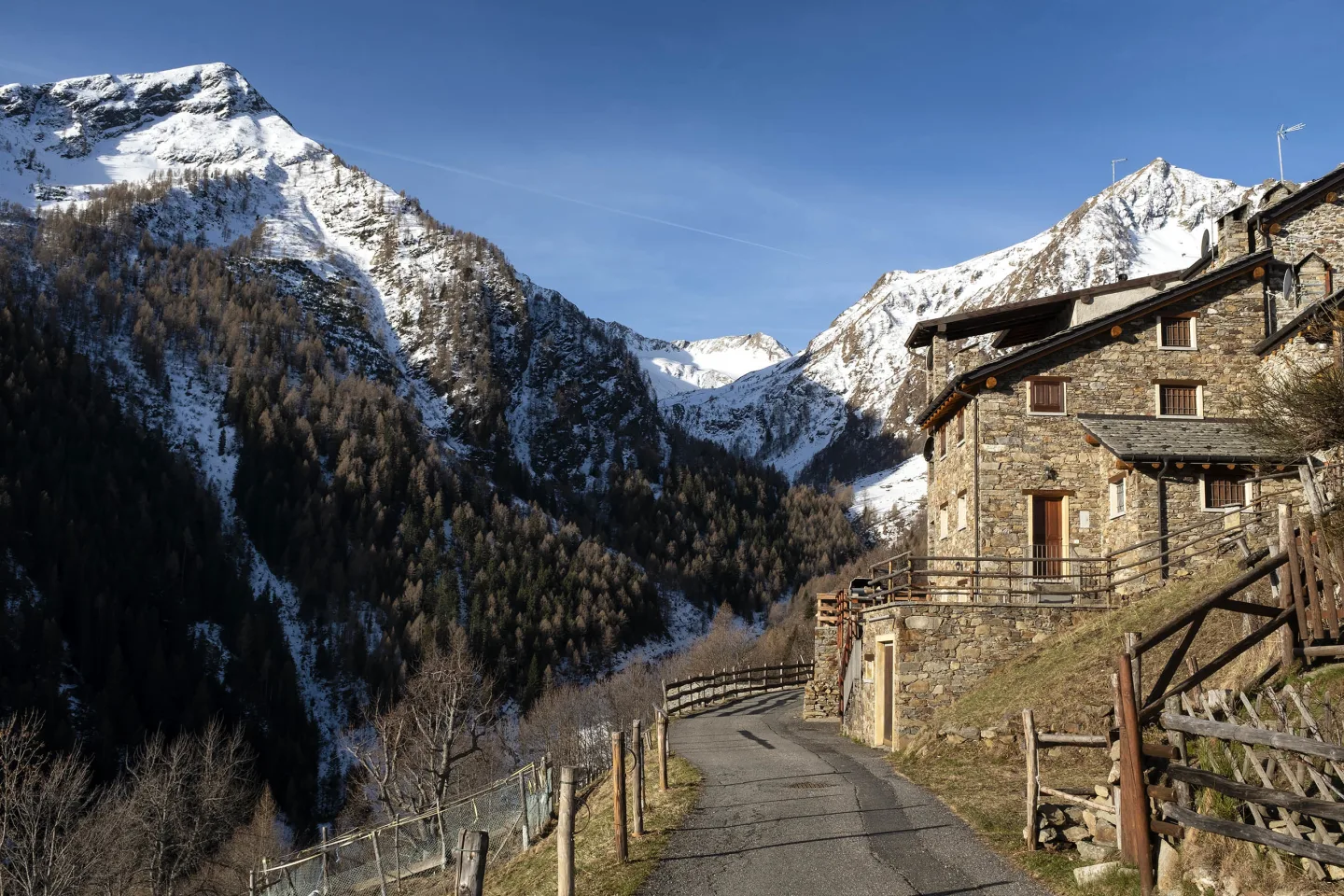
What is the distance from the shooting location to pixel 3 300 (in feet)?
487

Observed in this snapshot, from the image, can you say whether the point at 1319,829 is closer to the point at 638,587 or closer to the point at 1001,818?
the point at 1001,818

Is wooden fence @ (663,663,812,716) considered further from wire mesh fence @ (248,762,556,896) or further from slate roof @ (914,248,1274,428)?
slate roof @ (914,248,1274,428)

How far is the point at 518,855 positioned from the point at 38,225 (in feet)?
670

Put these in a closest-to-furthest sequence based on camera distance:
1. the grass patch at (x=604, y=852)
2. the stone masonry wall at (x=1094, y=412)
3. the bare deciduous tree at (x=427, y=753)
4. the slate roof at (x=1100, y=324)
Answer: the grass patch at (x=604, y=852) → the stone masonry wall at (x=1094, y=412) → the slate roof at (x=1100, y=324) → the bare deciduous tree at (x=427, y=753)

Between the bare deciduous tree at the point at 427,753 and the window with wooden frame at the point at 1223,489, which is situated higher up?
the window with wooden frame at the point at 1223,489

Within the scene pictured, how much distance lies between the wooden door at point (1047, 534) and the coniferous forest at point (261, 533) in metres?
83.6

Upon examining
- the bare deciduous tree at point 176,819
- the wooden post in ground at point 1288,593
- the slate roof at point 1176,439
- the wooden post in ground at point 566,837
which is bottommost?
the bare deciduous tree at point 176,819

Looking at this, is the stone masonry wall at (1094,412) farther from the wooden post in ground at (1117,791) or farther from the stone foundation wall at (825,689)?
the wooden post in ground at (1117,791)

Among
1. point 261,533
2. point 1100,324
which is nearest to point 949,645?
point 1100,324

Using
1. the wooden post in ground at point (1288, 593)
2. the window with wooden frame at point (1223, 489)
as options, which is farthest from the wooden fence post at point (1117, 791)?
the window with wooden frame at point (1223, 489)

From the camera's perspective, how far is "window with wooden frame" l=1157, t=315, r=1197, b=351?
28.5 metres

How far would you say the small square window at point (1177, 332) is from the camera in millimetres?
28531

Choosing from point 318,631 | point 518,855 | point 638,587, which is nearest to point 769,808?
point 518,855

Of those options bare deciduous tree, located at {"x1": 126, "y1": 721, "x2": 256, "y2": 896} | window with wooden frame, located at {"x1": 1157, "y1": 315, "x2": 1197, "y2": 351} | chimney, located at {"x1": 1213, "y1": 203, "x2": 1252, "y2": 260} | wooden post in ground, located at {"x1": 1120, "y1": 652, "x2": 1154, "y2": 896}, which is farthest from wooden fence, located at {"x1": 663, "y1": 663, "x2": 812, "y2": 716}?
wooden post in ground, located at {"x1": 1120, "y1": 652, "x2": 1154, "y2": 896}
